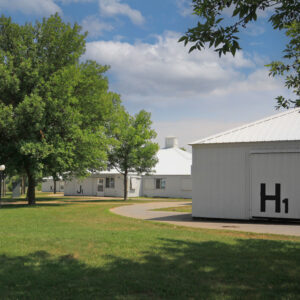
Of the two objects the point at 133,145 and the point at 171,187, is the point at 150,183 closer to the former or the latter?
the point at 171,187

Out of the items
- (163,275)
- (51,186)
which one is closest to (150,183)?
(51,186)

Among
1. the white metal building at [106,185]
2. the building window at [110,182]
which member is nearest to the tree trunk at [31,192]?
the white metal building at [106,185]

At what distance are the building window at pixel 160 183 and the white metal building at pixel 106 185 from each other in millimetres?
2285

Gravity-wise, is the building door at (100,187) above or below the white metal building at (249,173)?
below

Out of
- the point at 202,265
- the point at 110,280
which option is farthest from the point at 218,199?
the point at 110,280

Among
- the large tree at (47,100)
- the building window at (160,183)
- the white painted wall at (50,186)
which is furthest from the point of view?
the white painted wall at (50,186)

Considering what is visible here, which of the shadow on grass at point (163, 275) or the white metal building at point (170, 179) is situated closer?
the shadow on grass at point (163, 275)

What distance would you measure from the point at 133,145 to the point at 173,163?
12023mm

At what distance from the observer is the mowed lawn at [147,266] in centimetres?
608

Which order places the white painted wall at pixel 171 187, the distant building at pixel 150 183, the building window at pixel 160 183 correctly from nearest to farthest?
1. the white painted wall at pixel 171 187
2. the distant building at pixel 150 183
3. the building window at pixel 160 183

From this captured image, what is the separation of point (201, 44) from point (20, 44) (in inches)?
896

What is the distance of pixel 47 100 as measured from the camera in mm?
24984

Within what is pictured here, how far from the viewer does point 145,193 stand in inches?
1852

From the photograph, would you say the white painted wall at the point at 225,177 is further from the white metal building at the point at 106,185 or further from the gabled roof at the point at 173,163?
the white metal building at the point at 106,185
